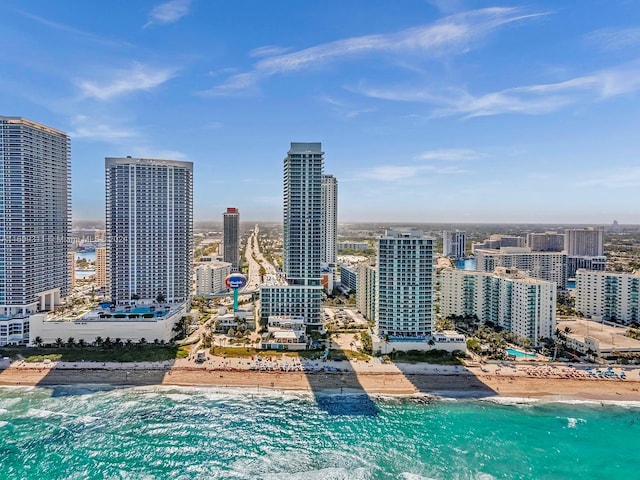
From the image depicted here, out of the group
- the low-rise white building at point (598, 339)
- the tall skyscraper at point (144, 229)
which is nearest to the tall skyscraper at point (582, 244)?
the low-rise white building at point (598, 339)

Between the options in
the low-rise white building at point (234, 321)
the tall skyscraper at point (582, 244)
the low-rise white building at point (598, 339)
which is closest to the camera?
the low-rise white building at point (598, 339)

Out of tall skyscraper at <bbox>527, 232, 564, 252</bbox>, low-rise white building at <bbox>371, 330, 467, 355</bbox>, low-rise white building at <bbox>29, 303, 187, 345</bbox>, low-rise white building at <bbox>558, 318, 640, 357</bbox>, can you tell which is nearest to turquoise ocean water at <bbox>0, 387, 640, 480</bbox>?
low-rise white building at <bbox>371, 330, 467, 355</bbox>

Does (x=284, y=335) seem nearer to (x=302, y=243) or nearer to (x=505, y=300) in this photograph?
(x=302, y=243)

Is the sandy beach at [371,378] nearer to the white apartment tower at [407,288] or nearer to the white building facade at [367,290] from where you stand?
the white apartment tower at [407,288]

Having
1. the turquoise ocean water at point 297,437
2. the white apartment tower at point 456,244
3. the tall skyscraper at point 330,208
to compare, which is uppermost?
the tall skyscraper at point 330,208

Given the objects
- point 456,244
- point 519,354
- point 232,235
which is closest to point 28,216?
point 232,235

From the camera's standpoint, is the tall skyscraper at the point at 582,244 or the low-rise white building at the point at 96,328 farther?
the tall skyscraper at the point at 582,244

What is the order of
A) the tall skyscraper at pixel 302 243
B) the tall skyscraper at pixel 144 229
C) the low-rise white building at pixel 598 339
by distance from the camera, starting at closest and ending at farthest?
1. the low-rise white building at pixel 598 339
2. the tall skyscraper at pixel 302 243
3. the tall skyscraper at pixel 144 229

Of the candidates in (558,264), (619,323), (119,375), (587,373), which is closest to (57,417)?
(119,375)
